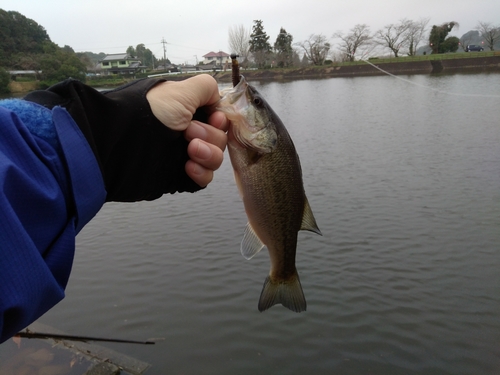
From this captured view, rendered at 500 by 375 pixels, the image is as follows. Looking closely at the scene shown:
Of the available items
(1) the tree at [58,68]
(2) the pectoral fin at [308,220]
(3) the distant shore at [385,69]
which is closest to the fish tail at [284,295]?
(2) the pectoral fin at [308,220]

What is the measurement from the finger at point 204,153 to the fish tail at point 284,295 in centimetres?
97

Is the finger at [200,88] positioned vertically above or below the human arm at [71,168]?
above

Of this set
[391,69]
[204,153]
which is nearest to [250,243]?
[204,153]

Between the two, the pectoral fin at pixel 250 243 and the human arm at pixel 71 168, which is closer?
the human arm at pixel 71 168

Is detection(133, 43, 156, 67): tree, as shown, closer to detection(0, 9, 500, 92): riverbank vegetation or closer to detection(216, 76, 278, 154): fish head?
detection(0, 9, 500, 92): riverbank vegetation

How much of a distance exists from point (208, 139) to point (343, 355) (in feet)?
13.7

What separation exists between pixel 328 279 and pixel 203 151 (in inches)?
210

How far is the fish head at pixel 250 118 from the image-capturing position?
87.5 inches

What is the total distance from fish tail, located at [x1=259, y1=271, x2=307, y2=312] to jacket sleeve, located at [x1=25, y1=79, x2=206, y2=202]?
98 centimetres

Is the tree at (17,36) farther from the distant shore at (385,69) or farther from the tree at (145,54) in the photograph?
the tree at (145,54)

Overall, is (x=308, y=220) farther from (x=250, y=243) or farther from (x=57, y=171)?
(x=57, y=171)

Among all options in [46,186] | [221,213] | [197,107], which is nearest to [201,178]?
[197,107]

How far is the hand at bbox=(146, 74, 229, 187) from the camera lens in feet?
6.36

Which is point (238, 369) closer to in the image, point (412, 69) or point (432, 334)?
point (432, 334)
